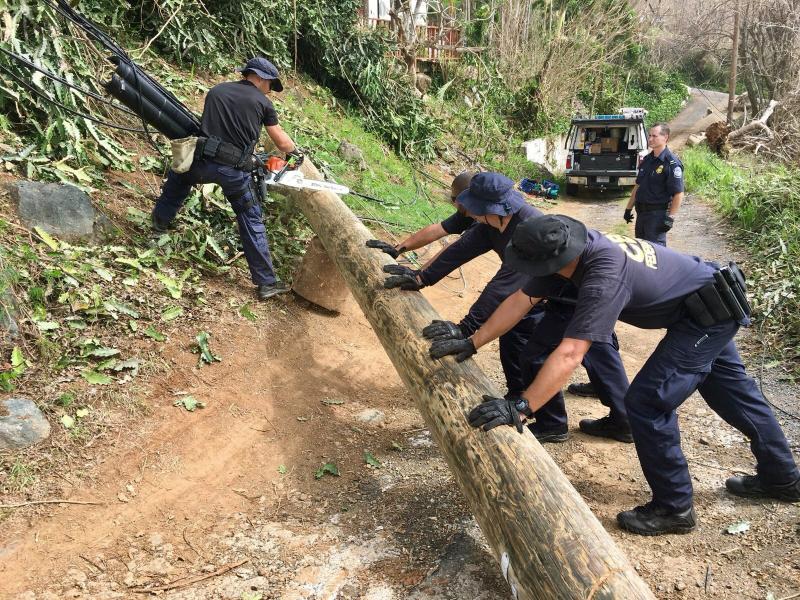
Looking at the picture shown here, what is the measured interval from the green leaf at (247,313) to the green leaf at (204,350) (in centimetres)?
51

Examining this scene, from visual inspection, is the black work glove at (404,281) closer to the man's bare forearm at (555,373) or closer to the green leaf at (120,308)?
the man's bare forearm at (555,373)

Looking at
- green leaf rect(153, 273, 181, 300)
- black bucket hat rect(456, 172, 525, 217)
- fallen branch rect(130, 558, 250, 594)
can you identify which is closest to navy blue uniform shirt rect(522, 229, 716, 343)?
black bucket hat rect(456, 172, 525, 217)

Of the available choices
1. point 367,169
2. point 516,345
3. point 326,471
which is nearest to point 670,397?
point 516,345

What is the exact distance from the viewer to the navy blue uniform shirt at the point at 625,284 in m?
2.57

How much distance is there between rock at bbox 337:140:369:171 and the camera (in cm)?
876

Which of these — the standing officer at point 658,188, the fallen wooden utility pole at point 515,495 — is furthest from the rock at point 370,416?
the standing officer at point 658,188

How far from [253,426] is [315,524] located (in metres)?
1.03

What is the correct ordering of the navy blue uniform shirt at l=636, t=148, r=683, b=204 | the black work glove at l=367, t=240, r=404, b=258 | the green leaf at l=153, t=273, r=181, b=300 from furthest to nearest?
→ the navy blue uniform shirt at l=636, t=148, r=683, b=204 → the green leaf at l=153, t=273, r=181, b=300 → the black work glove at l=367, t=240, r=404, b=258

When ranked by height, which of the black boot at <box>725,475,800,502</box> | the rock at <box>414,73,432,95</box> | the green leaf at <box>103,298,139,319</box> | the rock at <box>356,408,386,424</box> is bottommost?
the rock at <box>356,408,386,424</box>

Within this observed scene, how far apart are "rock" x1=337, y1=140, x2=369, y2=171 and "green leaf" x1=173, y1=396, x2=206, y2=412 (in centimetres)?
565

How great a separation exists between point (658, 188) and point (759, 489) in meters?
4.28

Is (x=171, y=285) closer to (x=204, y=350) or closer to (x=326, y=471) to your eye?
(x=204, y=350)

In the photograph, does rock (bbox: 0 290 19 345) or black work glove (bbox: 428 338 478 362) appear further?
rock (bbox: 0 290 19 345)

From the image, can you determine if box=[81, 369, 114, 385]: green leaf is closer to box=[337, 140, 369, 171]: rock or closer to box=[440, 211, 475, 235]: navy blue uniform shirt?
box=[440, 211, 475, 235]: navy blue uniform shirt
